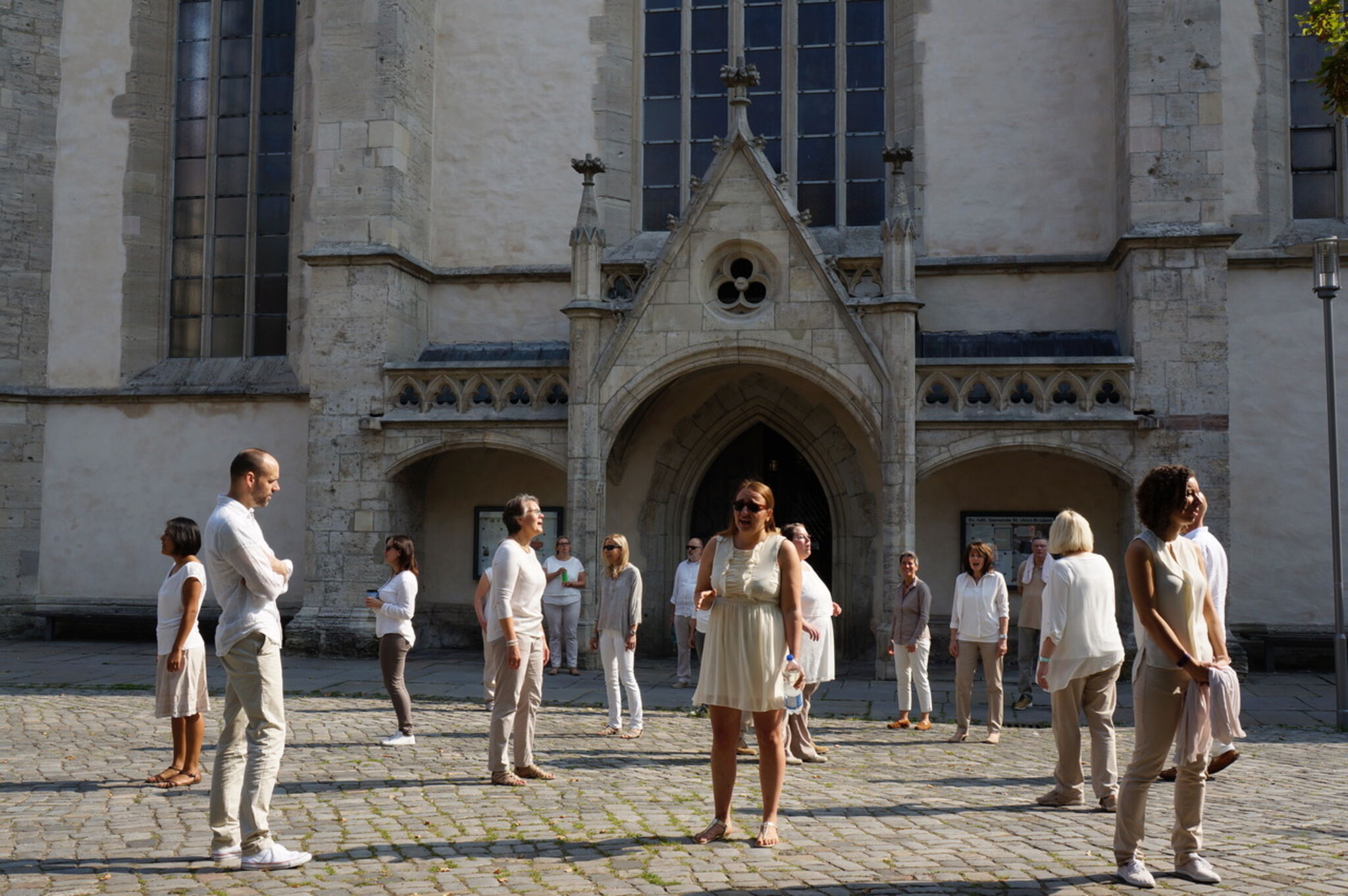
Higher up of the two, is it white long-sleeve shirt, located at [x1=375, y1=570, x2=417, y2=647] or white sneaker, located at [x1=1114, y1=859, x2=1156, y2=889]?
white long-sleeve shirt, located at [x1=375, y1=570, x2=417, y2=647]

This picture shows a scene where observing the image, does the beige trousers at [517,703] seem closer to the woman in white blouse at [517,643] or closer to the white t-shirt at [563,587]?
the woman in white blouse at [517,643]

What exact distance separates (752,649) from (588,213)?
9905mm

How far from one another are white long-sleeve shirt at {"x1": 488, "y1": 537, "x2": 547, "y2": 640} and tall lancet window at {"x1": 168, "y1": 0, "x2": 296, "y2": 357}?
11.9 meters

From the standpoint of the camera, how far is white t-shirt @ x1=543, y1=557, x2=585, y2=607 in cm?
1423

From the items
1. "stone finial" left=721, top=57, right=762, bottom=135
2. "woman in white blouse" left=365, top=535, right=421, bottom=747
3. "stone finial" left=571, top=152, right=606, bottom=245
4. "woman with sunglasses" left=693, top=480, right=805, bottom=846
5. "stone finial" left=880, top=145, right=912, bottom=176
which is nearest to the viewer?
"woman with sunglasses" left=693, top=480, right=805, bottom=846

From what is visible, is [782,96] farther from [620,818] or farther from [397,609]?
[620,818]

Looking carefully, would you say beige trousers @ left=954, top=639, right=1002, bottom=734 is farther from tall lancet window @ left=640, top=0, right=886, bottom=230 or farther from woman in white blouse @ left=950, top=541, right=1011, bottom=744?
tall lancet window @ left=640, top=0, right=886, bottom=230

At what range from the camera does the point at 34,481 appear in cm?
1805

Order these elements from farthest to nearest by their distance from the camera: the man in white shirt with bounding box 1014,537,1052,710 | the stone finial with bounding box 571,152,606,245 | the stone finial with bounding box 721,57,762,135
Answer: the stone finial with bounding box 571,152,606,245
the stone finial with bounding box 721,57,762,135
the man in white shirt with bounding box 1014,537,1052,710

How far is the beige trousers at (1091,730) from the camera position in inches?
279

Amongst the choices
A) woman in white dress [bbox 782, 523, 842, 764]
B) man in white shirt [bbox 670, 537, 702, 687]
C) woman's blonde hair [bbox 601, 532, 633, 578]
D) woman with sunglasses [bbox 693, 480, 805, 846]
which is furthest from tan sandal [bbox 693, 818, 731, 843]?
man in white shirt [bbox 670, 537, 702, 687]

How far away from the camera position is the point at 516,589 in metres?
7.57

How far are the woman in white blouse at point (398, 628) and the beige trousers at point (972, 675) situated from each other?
13.1 feet

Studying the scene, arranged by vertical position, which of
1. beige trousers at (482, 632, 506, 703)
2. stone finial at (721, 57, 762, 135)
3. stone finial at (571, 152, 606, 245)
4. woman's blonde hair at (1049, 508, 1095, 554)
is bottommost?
beige trousers at (482, 632, 506, 703)
